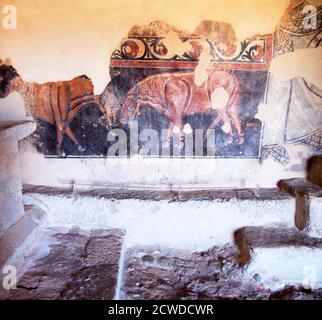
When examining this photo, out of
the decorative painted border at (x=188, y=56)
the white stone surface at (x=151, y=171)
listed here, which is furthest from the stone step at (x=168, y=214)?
the decorative painted border at (x=188, y=56)

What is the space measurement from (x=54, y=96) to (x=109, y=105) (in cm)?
52

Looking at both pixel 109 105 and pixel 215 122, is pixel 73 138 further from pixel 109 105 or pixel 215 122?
pixel 215 122

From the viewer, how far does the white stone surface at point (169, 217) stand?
3008mm

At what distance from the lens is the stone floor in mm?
2191

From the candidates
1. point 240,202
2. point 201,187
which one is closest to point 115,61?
point 201,187

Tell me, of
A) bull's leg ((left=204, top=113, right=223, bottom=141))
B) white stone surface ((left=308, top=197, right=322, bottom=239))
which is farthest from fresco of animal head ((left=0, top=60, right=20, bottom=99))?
white stone surface ((left=308, top=197, right=322, bottom=239))

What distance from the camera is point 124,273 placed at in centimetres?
267

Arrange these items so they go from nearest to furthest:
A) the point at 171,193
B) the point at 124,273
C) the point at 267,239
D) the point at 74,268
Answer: the point at 74,268 → the point at 124,273 → the point at 267,239 → the point at 171,193

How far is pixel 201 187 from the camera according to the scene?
332cm

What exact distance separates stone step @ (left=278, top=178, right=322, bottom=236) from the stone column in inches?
94.6

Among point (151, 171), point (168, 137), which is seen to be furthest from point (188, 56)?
point (151, 171)

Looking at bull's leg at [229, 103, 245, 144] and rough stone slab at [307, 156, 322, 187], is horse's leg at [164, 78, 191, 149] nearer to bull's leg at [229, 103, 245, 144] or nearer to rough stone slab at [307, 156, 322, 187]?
bull's leg at [229, 103, 245, 144]

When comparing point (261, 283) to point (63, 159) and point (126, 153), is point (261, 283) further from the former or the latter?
point (63, 159)

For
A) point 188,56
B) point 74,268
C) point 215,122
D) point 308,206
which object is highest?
point 188,56
